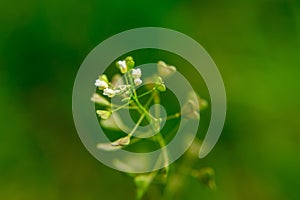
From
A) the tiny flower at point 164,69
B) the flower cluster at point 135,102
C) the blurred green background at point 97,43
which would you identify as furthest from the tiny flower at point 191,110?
the blurred green background at point 97,43

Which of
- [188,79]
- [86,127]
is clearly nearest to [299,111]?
[188,79]

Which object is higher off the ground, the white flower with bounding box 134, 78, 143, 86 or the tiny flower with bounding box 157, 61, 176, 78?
the tiny flower with bounding box 157, 61, 176, 78

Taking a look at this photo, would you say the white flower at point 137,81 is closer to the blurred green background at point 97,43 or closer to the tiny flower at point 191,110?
the tiny flower at point 191,110

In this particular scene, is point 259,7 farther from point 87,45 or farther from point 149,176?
point 149,176

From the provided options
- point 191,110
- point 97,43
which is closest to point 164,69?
point 191,110

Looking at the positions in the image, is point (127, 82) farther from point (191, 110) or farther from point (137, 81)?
point (191, 110)

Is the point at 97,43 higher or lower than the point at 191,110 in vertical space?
higher

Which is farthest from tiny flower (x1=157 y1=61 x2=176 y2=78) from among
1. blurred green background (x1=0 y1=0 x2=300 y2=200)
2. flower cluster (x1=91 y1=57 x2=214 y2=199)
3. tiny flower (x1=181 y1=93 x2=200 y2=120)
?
blurred green background (x1=0 y1=0 x2=300 y2=200)

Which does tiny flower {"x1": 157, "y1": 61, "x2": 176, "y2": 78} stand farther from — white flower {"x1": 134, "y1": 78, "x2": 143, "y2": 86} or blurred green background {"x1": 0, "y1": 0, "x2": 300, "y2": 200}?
blurred green background {"x1": 0, "y1": 0, "x2": 300, "y2": 200}
